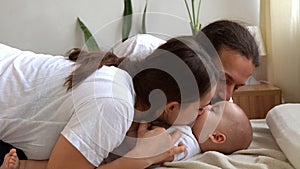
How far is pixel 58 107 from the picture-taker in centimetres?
104

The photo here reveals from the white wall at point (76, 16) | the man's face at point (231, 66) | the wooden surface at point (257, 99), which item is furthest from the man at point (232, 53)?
the white wall at point (76, 16)

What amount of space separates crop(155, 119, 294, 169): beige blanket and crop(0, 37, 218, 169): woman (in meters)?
0.06

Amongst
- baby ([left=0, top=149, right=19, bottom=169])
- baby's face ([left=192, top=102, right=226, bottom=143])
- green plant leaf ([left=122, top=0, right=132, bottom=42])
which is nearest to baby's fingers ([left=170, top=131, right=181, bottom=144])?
baby's face ([left=192, top=102, right=226, bottom=143])

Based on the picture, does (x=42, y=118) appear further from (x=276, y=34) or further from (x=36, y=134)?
(x=276, y=34)

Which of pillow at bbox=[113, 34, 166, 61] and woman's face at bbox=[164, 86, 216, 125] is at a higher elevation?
pillow at bbox=[113, 34, 166, 61]

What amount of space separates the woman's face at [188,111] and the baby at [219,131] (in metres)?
0.06

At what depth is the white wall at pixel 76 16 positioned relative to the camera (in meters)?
2.61

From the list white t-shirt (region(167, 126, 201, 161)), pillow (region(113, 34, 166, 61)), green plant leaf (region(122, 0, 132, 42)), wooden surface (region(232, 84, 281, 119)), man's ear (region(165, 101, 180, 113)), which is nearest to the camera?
man's ear (region(165, 101, 180, 113))

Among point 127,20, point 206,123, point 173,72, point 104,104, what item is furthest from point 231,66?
point 127,20

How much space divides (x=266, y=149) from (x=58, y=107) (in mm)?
546

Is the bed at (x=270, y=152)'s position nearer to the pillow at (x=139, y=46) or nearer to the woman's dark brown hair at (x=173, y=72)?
the woman's dark brown hair at (x=173, y=72)

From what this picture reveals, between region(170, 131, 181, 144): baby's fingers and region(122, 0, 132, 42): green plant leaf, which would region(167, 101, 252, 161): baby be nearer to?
region(170, 131, 181, 144): baby's fingers

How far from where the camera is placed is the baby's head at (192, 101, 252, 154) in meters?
1.22

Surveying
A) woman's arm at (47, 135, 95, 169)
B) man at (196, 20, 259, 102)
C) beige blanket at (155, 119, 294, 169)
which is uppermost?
man at (196, 20, 259, 102)
